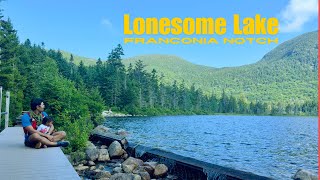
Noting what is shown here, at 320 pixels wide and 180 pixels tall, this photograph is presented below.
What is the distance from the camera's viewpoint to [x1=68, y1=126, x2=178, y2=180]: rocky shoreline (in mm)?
11906

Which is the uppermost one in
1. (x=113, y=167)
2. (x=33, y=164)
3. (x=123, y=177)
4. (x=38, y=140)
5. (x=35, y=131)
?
(x=35, y=131)

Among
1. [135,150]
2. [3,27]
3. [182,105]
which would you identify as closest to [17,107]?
[135,150]

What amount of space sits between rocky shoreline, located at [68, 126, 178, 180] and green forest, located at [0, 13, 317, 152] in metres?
1.05

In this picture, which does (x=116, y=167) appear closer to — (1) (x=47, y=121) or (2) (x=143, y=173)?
(2) (x=143, y=173)

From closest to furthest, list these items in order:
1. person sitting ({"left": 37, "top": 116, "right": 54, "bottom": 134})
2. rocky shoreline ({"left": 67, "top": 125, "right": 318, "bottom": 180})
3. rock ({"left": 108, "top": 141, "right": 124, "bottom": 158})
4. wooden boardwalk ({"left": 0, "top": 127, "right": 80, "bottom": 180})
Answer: wooden boardwalk ({"left": 0, "top": 127, "right": 80, "bottom": 180}) → person sitting ({"left": 37, "top": 116, "right": 54, "bottom": 134}) → rocky shoreline ({"left": 67, "top": 125, "right": 318, "bottom": 180}) → rock ({"left": 108, "top": 141, "right": 124, "bottom": 158})

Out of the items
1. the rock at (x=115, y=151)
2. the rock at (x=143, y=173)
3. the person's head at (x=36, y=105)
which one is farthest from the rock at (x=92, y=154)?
the person's head at (x=36, y=105)

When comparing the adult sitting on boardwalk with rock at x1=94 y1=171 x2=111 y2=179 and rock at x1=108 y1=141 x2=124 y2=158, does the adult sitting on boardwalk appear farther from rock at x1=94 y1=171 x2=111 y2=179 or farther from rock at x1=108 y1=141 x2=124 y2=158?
rock at x1=108 y1=141 x2=124 y2=158

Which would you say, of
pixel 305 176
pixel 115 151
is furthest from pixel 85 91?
pixel 305 176

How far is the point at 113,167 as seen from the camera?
14.4m

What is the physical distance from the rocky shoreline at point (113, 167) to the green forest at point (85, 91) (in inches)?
41.5

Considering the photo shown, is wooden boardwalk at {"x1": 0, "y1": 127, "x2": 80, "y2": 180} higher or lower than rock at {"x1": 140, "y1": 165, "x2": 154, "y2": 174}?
higher

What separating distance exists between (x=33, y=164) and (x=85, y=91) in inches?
1346

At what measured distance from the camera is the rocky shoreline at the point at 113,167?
39.1 ft

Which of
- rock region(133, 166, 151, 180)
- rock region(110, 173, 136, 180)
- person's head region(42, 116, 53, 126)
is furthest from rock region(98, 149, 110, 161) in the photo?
person's head region(42, 116, 53, 126)
